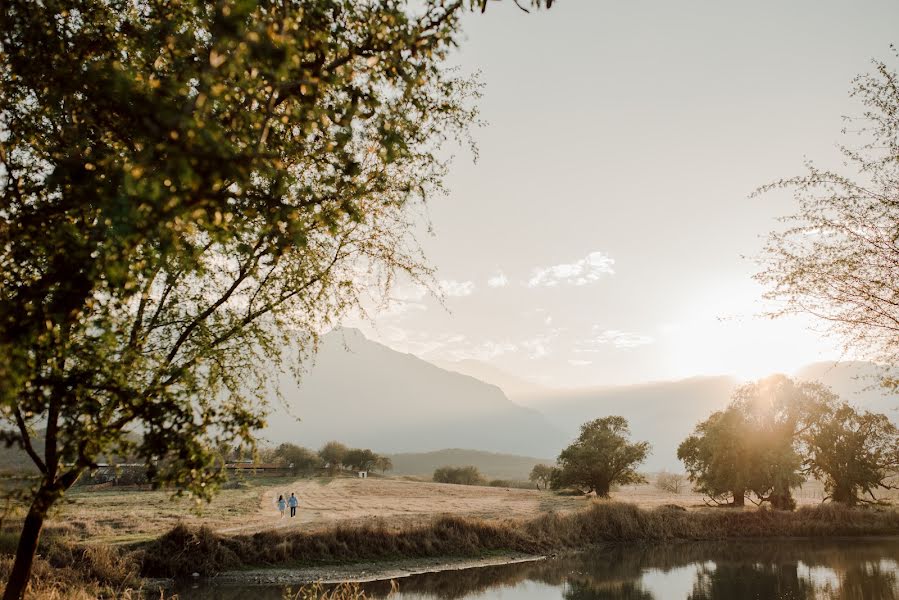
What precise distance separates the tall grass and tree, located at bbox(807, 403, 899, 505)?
9.66 feet

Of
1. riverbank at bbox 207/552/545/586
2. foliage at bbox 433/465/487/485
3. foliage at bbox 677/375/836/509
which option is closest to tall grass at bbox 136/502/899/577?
riverbank at bbox 207/552/545/586

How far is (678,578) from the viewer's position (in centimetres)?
3036

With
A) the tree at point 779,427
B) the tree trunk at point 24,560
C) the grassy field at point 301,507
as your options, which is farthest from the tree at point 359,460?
the tree trunk at point 24,560

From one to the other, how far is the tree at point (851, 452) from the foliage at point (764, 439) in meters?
1.36

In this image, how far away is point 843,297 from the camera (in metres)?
10.7

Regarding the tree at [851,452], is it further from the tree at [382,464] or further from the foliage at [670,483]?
the tree at [382,464]

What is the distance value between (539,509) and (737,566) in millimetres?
18339

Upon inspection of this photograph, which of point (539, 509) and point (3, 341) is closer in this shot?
point (3, 341)

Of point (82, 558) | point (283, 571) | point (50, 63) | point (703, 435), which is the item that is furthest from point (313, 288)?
point (703, 435)

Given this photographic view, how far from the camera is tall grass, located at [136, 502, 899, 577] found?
27266 mm

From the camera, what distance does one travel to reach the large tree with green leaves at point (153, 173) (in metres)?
3.91

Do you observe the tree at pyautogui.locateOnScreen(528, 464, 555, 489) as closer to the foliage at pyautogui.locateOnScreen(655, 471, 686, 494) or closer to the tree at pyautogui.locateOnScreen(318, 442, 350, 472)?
the foliage at pyautogui.locateOnScreen(655, 471, 686, 494)

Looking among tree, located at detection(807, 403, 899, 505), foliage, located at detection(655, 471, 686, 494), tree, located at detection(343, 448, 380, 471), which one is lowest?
foliage, located at detection(655, 471, 686, 494)

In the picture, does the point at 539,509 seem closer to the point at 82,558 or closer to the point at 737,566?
the point at 737,566
